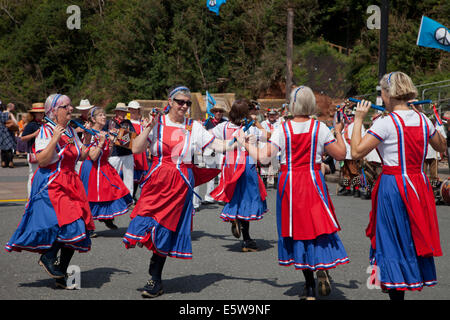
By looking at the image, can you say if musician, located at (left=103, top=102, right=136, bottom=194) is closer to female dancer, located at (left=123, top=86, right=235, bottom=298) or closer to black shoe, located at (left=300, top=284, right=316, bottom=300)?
female dancer, located at (left=123, top=86, right=235, bottom=298)

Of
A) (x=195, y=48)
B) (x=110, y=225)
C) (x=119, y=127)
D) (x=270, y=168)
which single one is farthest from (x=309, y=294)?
(x=195, y=48)

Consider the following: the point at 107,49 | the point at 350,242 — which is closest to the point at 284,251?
the point at 350,242

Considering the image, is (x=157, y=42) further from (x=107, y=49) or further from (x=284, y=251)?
(x=284, y=251)

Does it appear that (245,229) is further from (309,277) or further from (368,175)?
(368,175)

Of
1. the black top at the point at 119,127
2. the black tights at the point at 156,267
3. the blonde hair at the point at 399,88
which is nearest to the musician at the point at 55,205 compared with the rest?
the black tights at the point at 156,267

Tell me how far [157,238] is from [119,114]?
566 cm

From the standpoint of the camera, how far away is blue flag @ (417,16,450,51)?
506 inches

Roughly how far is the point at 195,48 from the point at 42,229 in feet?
108

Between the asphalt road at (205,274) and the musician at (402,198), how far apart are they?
86 centimetres

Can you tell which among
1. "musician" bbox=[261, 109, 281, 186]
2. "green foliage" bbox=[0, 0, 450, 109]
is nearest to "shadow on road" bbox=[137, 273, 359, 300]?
"musician" bbox=[261, 109, 281, 186]

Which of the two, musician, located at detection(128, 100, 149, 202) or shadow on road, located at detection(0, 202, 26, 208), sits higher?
musician, located at detection(128, 100, 149, 202)

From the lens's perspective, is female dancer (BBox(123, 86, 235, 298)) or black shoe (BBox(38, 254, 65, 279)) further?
black shoe (BBox(38, 254, 65, 279))

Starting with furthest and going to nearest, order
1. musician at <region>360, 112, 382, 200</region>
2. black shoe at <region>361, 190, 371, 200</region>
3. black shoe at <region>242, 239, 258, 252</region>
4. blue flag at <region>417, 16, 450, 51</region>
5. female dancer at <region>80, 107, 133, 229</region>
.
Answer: blue flag at <region>417, 16, 450, 51</region> → black shoe at <region>361, 190, 371, 200</region> → musician at <region>360, 112, 382, 200</region> → female dancer at <region>80, 107, 133, 229</region> → black shoe at <region>242, 239, 258, 252</region>
